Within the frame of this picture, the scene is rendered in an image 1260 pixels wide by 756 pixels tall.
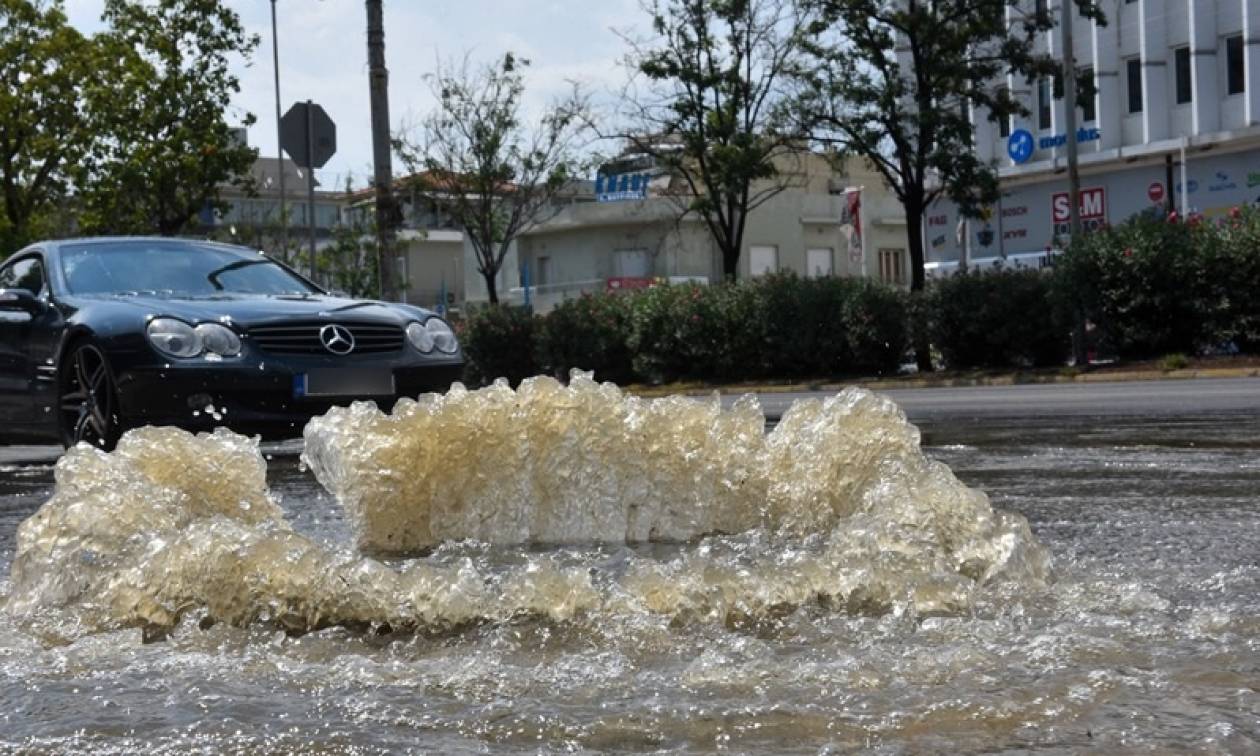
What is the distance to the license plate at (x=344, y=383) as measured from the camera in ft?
28.8

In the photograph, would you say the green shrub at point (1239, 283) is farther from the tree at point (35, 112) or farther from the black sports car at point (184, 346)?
the tree at point (35, 112)

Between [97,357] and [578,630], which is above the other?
[97,357]

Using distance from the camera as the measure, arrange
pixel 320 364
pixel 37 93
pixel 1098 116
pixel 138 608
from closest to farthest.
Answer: pixel 138 608
pixel 320 364
pixel 37 93
pixel 1098 116

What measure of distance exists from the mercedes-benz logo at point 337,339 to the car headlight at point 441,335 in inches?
22.4

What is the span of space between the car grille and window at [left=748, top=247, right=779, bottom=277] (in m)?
64.7

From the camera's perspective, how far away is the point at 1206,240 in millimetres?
24438

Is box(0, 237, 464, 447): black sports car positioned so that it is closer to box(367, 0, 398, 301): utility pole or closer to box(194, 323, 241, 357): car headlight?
box(194, 323, 241, 357): car headlight

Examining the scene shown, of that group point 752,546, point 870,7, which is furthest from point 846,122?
point 752,546

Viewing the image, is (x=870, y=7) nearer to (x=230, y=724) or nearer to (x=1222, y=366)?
(x=1222, y=366)

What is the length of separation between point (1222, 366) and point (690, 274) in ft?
162

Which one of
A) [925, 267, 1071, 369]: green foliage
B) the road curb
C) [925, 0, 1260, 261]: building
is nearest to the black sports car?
the road curb

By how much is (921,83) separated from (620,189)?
120ft

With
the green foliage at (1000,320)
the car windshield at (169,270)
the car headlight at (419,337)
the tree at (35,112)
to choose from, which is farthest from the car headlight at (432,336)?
the tree at (35,112)

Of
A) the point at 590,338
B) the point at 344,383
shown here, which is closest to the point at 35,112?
the point at 590,338
